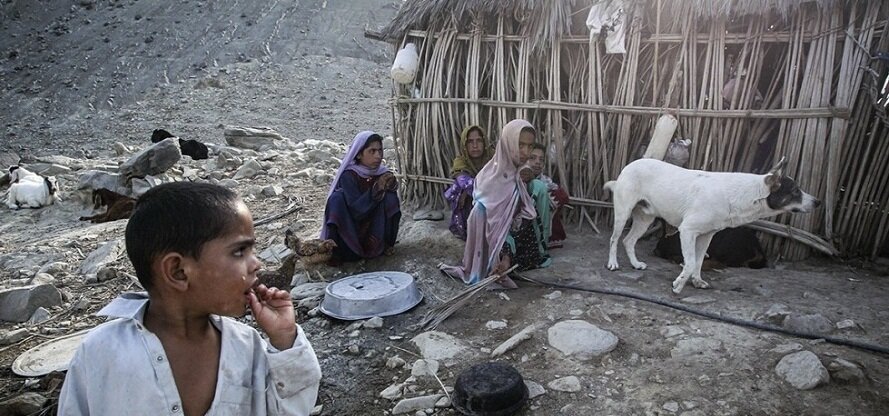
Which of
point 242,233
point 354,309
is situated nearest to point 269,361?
point 242,233

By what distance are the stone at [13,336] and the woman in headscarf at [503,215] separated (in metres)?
3.09

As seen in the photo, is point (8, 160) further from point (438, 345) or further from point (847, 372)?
point (847, 372)

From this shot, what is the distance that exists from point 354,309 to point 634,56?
131 inches

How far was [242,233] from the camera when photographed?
1421mm

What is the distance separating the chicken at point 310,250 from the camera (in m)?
4.45

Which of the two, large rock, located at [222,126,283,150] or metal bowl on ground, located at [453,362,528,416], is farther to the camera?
large rock, located at [222,126,283,150]

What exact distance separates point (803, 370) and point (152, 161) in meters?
7.82

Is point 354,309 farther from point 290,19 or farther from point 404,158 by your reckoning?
point 290,19

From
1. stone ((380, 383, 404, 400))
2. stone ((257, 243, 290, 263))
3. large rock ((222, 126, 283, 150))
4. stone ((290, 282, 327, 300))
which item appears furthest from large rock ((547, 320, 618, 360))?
large rock ((222, 126, 283, 150))

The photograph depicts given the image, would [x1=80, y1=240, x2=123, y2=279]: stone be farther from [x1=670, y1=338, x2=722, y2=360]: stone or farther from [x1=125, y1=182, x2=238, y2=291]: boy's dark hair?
[x1=670, y1=338, x2=722, y2=360]: stone

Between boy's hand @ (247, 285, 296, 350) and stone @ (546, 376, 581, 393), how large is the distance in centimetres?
173

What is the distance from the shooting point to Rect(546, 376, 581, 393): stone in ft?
9.05

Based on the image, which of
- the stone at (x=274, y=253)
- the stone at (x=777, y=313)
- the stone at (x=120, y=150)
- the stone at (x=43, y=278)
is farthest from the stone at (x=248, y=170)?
the stone at (x=777, y=313)

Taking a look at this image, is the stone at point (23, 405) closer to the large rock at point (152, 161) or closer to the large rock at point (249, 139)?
the large rock at point (152, 161)
